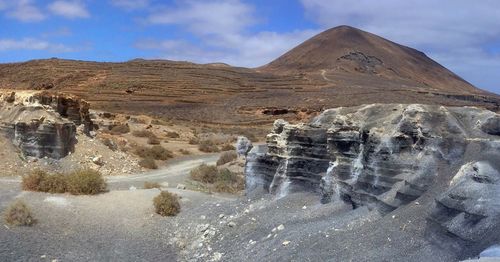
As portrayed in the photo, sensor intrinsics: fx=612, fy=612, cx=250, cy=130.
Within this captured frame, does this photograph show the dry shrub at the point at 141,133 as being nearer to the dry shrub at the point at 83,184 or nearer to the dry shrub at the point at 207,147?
the dry shrub at the point at 207,147

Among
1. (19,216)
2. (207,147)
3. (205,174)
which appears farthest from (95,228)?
(207,147)

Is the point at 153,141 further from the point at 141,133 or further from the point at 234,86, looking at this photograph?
the point at 234,86

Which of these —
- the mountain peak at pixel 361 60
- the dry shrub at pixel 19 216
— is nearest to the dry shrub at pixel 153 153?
the dry shrub at pixel 19 216

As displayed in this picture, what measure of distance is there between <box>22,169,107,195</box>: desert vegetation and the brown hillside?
36.6 metres

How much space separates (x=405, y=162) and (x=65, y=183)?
33.4 ft

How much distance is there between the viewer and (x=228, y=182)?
72.7 feet

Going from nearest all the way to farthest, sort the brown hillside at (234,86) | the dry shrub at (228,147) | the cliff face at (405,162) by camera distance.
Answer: the cliff face at (405,162) < the dry shrub at (228,147) < the brown hillside at (234,86)

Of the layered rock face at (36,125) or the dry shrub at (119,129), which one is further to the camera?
the dry shrub at (119,129)

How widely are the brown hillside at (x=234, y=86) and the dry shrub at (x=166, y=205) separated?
37.2 meters

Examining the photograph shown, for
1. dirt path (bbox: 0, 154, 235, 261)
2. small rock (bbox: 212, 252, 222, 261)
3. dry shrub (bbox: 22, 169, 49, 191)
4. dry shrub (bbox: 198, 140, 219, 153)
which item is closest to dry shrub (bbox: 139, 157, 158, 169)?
dry shrub (bbox: 198, 140, 219, 153)

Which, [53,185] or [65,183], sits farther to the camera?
[65,183]

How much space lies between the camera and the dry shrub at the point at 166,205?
631 inches

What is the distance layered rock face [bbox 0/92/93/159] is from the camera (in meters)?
22.8

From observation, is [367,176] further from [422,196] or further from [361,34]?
[361,34]
